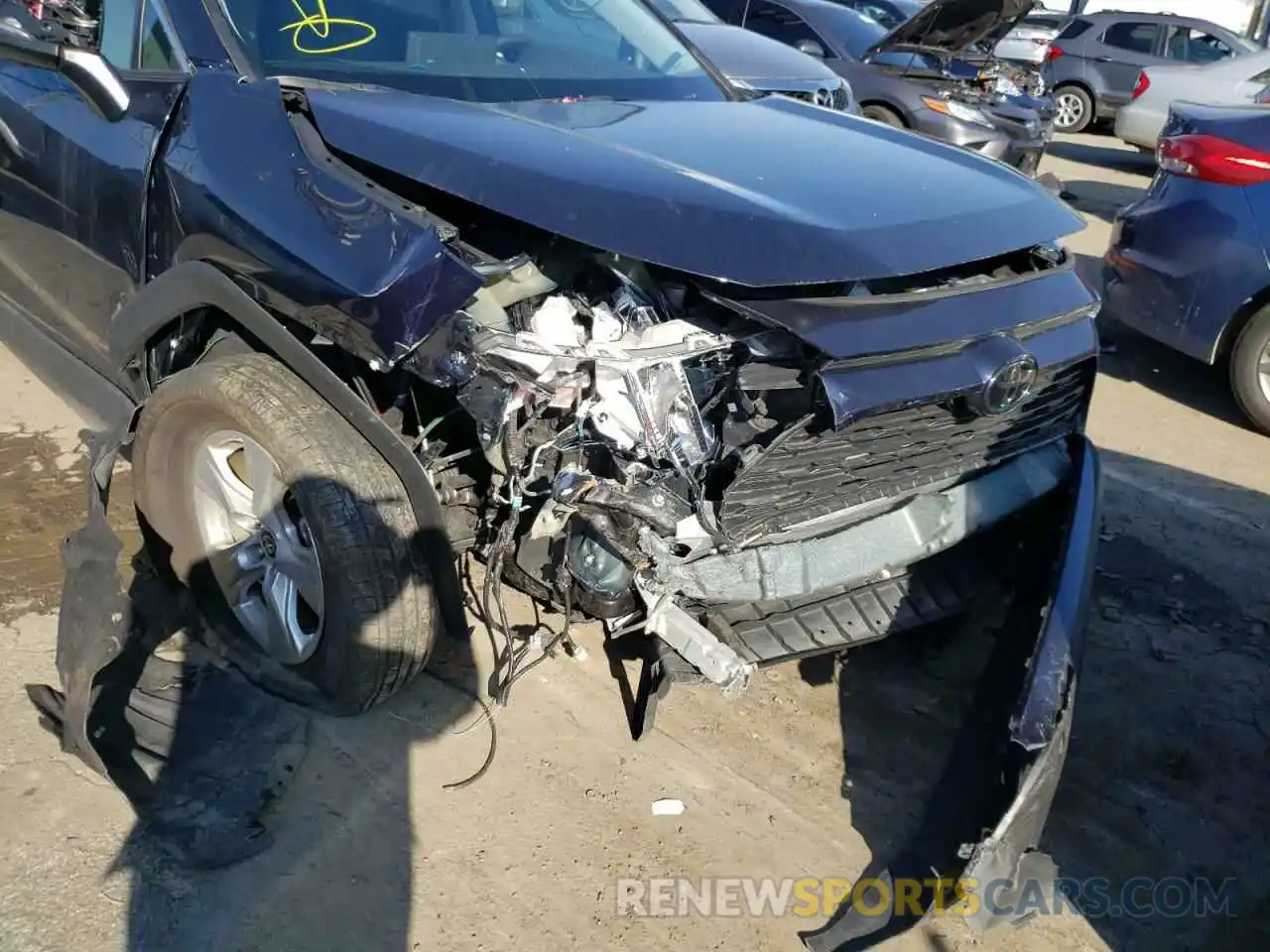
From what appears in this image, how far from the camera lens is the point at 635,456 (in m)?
2.31

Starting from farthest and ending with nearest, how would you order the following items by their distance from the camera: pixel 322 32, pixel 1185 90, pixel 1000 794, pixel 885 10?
pixel 885 10 → pixel 1185 90 → pixel 322 32 → pixel 1000 794

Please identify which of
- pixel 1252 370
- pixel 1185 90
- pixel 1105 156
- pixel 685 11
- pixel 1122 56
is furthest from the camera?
pixel 1122 56

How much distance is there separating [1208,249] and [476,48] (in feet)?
11.5

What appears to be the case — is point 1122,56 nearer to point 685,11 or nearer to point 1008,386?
point 685,11

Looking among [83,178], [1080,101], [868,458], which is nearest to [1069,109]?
[1080,101]

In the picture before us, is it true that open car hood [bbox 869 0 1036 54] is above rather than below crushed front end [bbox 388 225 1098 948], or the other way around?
above

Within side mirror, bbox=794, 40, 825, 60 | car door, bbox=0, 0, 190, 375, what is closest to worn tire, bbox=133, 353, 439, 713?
car door, bbox=0, 0, 190, 375

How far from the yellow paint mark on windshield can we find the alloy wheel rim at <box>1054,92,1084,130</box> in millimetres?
13001

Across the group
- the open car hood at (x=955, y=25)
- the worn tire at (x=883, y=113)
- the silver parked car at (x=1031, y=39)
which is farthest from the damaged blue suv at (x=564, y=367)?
the silver parked car at (x=1031, y=39)

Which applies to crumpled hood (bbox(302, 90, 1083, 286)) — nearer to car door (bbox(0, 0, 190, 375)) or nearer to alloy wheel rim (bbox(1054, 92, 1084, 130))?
car door (bbox(0, 0, 190, 375))

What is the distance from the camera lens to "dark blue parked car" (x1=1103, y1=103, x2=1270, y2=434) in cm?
470

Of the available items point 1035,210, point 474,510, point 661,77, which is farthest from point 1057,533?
point 661,77

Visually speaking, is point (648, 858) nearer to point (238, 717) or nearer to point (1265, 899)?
point (238, 717)

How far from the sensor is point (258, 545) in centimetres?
279
